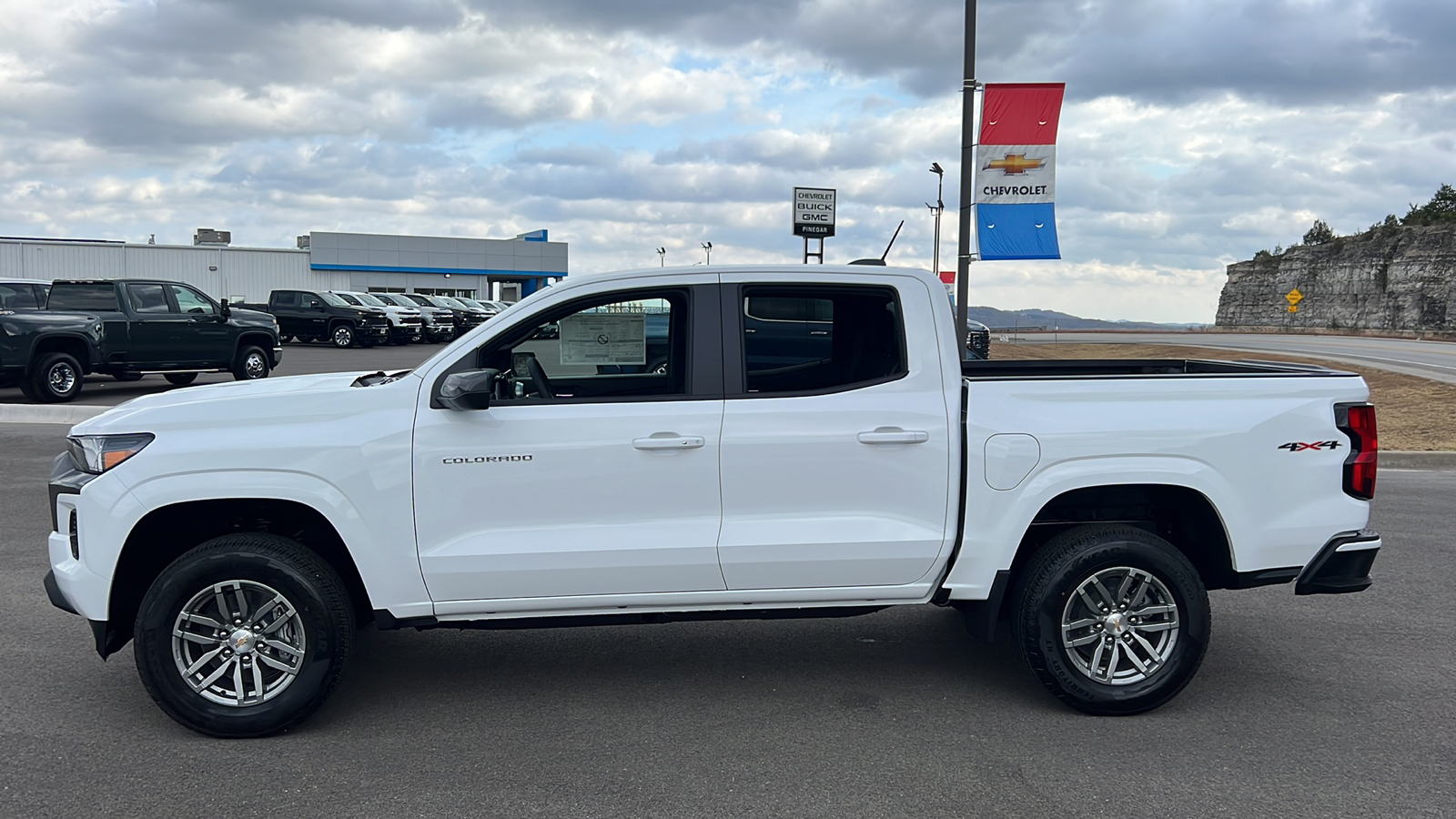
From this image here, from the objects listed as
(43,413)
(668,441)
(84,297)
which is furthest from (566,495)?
(84,297)

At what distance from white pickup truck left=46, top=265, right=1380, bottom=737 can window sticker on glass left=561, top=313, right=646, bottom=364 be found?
0.04 meters

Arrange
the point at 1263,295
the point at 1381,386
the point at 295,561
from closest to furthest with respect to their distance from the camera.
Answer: the point at 295,561
the point at 1381,386
the point at 1263,295

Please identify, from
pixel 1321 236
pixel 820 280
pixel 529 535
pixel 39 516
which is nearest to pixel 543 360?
pixel 529 535

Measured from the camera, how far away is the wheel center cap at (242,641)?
162 inches

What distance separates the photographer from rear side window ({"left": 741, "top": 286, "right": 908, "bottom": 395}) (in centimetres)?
447

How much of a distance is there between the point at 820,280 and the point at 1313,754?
2659 mm

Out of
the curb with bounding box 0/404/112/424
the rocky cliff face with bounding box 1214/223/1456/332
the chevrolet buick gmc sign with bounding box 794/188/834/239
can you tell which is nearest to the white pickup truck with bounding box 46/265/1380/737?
the curb with bounding box 0/404/112/424

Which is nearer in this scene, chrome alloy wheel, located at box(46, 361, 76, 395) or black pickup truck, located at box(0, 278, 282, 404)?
black pickup truck, located at box(0, 278, 282, 404)

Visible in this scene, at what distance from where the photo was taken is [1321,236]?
90.9m

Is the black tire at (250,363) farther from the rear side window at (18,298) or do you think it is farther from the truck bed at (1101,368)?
the truck bed at (1101,368)

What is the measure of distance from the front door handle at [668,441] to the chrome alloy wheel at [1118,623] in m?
1.69

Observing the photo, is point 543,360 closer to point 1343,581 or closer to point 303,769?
point 303,769

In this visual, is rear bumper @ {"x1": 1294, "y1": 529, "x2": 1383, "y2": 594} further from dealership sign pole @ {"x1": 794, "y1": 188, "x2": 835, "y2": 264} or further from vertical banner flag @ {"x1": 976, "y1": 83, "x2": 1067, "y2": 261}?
dealership sign pole @ {"x1": 794, "y1": 188, "x2": 835, "y2": 264}

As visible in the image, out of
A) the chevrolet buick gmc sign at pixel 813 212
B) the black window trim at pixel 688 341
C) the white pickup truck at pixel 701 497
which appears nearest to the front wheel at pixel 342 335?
the chevrolet buick gmc sign at pixel 813 212
